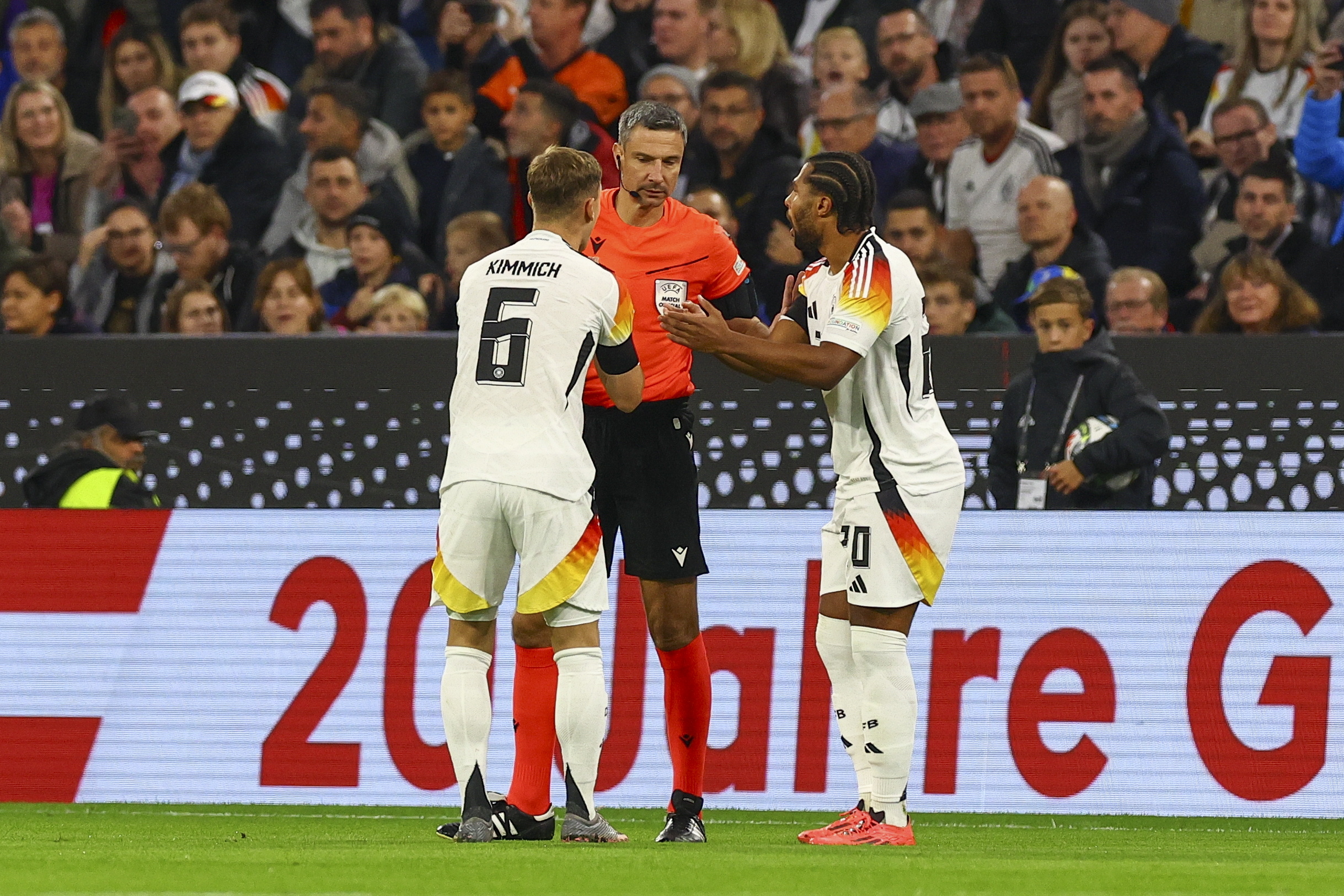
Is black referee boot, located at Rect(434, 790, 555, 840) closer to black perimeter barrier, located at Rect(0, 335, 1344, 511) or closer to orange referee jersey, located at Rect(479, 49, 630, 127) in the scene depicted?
black perimeter barrier, located at Rect(0, 335, 1344, 511)

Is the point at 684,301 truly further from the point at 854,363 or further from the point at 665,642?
the point at 665,642

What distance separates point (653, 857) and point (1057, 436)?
148 inches

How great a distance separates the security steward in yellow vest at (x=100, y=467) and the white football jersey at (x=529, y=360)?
11.8ft

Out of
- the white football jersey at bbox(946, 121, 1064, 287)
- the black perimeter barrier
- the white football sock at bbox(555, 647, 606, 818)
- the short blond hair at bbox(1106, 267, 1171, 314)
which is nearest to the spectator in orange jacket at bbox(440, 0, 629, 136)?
the white football jersey at bbox(946, 121, 1064, 287)

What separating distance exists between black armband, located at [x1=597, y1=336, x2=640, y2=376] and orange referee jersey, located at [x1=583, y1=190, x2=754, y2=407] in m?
0.60

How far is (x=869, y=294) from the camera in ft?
20.9

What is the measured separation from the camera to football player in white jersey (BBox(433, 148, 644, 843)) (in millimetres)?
5973

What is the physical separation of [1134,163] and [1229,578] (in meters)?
3.51

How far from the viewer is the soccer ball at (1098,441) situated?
8664 mm

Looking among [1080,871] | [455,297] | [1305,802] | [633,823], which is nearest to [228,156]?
[455,297]

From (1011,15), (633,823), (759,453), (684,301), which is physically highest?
(1011,15)

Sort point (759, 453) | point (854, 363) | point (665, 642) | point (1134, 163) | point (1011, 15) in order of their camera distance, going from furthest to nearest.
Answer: point (1011, 15) < point (1134, 163) < point (759, 453) < point (665, 642) < point (854, 363)

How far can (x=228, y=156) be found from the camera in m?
12.5

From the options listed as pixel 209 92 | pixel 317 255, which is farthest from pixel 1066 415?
pixel 209 92
